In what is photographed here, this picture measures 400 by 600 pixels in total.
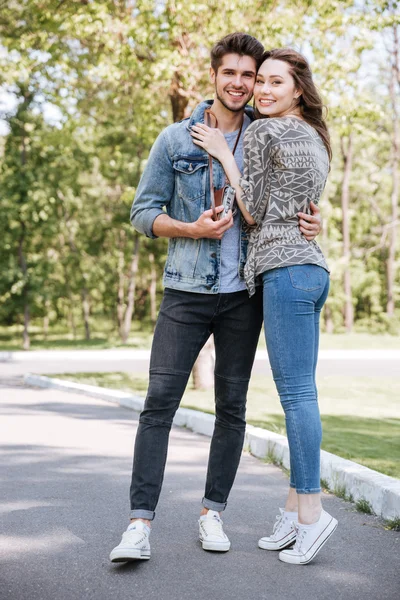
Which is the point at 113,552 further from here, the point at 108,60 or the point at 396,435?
the point at 108,60

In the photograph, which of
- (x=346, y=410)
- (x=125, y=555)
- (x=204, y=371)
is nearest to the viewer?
(x=125, y=555)

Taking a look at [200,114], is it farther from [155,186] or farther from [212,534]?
[212,534]

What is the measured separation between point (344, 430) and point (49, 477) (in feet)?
9.74

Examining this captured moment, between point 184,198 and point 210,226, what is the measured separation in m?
0.26

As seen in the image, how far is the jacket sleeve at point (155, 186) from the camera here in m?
3.56

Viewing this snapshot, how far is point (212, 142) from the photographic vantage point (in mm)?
3504

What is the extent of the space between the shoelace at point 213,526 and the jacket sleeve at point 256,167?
1.36 meters

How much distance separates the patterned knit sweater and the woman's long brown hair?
0.34ft

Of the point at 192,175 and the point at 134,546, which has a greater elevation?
the point at 192,175

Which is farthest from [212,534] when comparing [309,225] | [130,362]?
[130,362]

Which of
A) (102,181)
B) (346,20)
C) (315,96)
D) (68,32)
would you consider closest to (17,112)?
(102,181)

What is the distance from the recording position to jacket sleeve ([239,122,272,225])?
3355 millimetres

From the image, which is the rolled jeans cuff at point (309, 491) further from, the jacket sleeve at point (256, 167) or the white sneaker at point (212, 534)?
the jacket sleeve at point (256, 167)

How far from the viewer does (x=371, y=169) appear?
35.2 m
